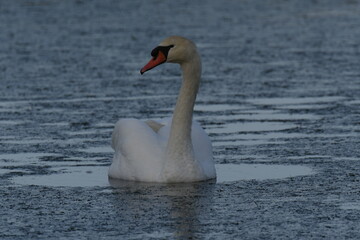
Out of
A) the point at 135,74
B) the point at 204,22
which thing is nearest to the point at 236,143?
the point at 135,74

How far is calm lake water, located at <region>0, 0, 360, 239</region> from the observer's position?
800cm

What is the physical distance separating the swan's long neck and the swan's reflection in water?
135mm

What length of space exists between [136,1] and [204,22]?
6315 millimetres

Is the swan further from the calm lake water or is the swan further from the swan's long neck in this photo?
the calm lake water

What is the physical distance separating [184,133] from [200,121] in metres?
3.19

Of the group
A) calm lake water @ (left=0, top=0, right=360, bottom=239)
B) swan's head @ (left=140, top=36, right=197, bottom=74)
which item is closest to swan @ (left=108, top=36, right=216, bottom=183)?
swan's head @ (left=140, top=36, right=197, bottom=74)

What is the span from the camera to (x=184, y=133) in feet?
32.4

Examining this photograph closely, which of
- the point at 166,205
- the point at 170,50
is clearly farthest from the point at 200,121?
the point at 166,205

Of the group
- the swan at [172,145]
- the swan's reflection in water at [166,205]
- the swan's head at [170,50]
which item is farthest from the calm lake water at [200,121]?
the swan's head at [170,50]

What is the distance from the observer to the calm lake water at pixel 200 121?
800cm

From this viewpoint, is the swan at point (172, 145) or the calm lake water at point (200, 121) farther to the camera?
the swan at point (172, 145)

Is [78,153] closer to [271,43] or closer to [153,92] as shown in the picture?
[153,92]

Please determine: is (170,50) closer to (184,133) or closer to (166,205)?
(184,133)

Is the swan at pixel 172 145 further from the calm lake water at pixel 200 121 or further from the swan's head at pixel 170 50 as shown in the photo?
the calm lake water at pixel 200 121
